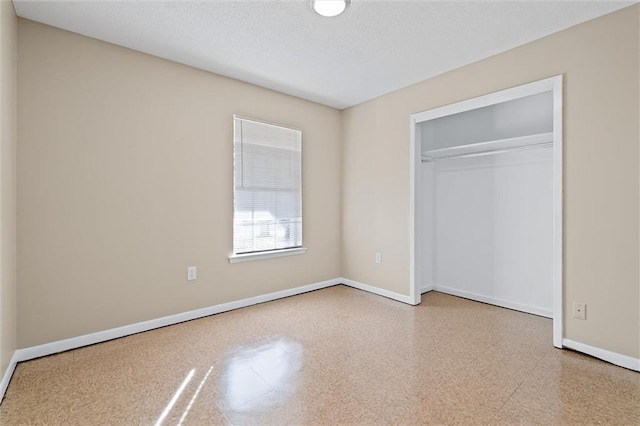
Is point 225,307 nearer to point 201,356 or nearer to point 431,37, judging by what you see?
point 201,356

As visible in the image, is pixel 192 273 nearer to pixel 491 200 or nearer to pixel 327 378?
pixel 327 378

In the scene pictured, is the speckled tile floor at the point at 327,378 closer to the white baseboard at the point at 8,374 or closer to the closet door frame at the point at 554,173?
the white baseboard at the point at 8,374

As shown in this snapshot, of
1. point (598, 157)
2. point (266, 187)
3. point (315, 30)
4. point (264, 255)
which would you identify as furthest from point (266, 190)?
point (598, 157)

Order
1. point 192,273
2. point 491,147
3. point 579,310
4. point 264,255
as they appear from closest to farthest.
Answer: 1. point 579,310
2. point 192,273
3. point 491,147
4. point 264,255

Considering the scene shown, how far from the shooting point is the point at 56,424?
165 cm

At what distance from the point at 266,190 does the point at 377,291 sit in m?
1.86

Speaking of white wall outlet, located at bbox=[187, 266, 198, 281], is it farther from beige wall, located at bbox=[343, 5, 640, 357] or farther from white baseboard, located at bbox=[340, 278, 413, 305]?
beige wall, located at bbox=[343, 5, 640, 357]

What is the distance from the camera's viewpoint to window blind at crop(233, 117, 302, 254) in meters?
3.49

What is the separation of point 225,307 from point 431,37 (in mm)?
3168

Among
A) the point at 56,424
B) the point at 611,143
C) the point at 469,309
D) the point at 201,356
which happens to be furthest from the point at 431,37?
the point at 56,424

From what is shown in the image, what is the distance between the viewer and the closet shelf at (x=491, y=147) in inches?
123

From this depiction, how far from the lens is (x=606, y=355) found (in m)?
2.28

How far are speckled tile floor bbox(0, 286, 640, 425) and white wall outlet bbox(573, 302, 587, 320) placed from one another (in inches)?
11.1

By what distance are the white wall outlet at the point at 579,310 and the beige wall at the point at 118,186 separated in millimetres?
2877
